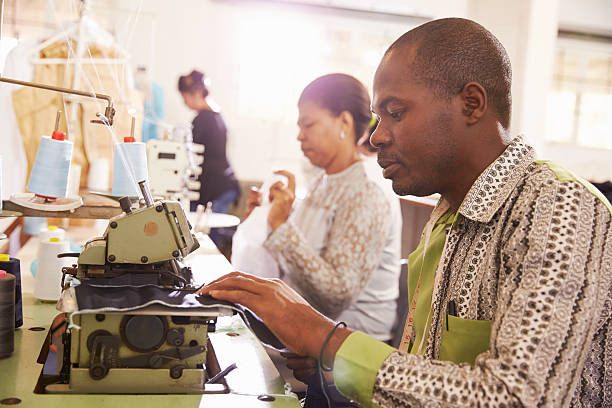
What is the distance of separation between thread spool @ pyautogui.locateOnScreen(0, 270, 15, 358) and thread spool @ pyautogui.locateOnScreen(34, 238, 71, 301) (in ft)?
1.27

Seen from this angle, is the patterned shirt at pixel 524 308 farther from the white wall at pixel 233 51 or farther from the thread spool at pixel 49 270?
the white wall at pixel 233 51

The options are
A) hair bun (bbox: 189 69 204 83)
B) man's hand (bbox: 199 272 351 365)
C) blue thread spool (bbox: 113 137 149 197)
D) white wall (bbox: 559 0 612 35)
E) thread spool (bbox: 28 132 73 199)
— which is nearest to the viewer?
man's hand (bbox: 199 272 351 365)

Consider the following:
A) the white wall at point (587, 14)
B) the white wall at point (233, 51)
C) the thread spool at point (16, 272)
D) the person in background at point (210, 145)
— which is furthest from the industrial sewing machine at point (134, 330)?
the white wall at point (587, 14)

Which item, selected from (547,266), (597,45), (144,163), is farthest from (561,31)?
(547,266)

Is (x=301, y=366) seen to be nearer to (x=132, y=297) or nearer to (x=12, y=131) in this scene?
(x=132, y=297)

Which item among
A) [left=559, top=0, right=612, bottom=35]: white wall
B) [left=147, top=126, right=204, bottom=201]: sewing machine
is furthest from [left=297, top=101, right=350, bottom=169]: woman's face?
[left=559, top=0, right=612, bottom=35]: white wall

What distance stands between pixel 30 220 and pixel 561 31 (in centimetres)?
753

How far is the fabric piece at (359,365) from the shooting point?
0.88m

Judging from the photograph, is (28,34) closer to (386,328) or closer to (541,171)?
(386,328)

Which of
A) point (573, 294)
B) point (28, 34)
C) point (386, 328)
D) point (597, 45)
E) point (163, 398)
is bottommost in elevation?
point (386, 328)

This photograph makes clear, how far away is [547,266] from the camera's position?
0.83 m

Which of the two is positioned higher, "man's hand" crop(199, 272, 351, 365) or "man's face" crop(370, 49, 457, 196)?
"man's face" crop(370, 49, 457, 196)

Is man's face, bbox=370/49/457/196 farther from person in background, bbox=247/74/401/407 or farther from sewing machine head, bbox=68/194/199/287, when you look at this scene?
person in background, bbox=247/74/401/407

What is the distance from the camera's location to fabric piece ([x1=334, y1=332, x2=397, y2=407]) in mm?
877
